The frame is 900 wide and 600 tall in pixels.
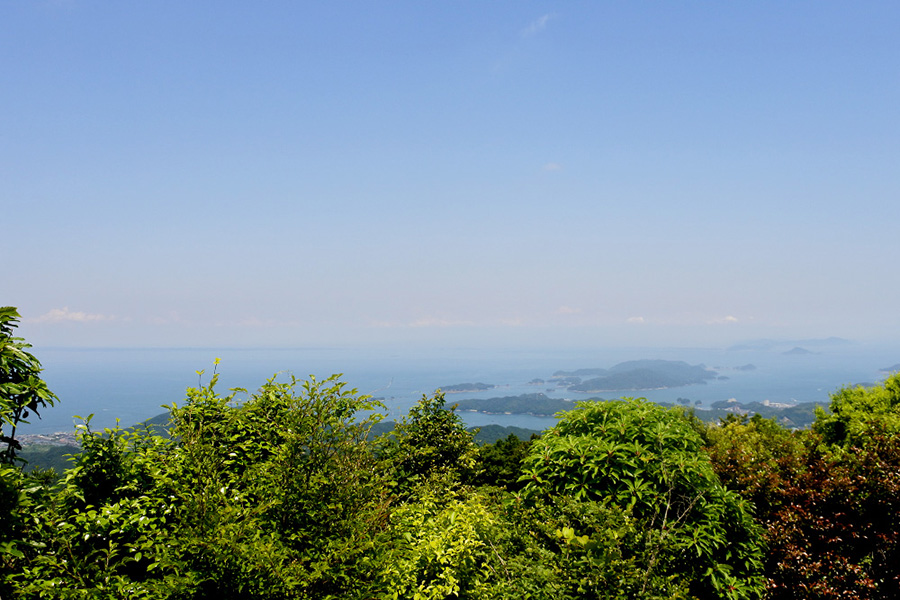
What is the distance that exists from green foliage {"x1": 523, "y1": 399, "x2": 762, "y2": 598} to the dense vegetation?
0.03 metres

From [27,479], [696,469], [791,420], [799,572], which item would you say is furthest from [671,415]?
[791,420]

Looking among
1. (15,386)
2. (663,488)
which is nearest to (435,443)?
(663,488)

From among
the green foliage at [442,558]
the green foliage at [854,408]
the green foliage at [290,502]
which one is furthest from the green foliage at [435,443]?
the green foliage at [854,408]

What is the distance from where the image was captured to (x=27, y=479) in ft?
16.0

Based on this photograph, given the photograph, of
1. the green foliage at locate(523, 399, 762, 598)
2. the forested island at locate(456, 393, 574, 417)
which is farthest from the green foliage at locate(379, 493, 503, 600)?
the forested island at locate(456, 393, 574, 417)

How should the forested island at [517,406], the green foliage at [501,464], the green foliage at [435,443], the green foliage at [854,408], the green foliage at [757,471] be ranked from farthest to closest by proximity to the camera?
1. the forested island at [517,406]
2. the green foliage at [501,464]
3. the green foliage at [854,408]
4. the green foliage at [435,443]
5. the green foliage at [757,471]

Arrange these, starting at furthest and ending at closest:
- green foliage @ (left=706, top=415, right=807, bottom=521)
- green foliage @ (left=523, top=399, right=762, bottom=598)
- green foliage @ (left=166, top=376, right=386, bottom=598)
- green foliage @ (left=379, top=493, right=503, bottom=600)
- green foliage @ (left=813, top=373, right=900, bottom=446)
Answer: green foliage @ (left=813, top=373, right=900, bottom=446) → green foliage @ (left=706, top=415, right=807, bottom=521) → green foliage @ (left=523, top=399, right=762, bottom=598) → green foliage @ (left=379, top=493, right=503, bottom=600) → green foliage @ (left=166, top=376, right=386, bottom=598)

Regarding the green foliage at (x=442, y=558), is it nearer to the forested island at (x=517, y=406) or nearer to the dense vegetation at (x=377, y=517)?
the dense vegetation at (x=377, y=517)

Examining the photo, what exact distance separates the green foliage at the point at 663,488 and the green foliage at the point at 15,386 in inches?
246

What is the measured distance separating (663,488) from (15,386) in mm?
7862

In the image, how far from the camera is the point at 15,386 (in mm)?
4488

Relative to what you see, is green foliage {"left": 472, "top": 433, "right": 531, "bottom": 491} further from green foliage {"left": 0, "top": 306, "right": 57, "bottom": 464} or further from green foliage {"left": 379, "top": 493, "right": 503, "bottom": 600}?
green foliage {"left": 0, "top": 306, "right": 57, "bottom": 464}

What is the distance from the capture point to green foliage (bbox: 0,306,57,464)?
4.57m

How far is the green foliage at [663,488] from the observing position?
20.9ft
